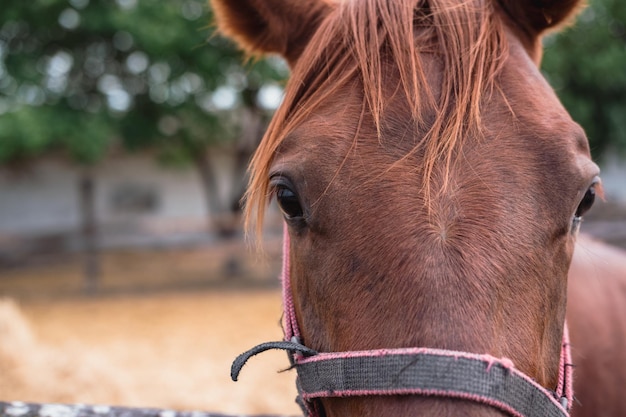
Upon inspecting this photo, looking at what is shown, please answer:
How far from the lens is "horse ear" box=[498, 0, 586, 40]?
1853 millimetres

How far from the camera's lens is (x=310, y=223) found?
1455 millimetres

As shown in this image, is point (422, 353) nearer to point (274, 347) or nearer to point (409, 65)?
point (274, 347)

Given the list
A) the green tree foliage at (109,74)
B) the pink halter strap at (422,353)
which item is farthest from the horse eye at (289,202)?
the green tree foliage at (109,74)

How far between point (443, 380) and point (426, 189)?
0.42m

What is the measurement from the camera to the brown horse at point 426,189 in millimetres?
1234

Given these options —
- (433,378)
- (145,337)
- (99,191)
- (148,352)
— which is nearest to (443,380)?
(433,378)

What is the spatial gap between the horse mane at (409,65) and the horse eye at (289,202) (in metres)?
0.12

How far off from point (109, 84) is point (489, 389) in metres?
12.2

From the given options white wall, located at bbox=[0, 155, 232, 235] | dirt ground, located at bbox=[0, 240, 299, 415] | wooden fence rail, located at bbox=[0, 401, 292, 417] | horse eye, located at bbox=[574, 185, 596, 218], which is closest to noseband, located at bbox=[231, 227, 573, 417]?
horse eye, located at bbox=[574, 185, 596, 218]

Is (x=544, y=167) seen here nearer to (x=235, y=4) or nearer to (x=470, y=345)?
(x=470, y=345)

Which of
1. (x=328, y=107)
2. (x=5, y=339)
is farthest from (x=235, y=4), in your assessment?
(x=5, y=339)

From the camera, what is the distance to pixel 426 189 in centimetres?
131

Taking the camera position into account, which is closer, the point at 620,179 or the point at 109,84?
the point at 109,84

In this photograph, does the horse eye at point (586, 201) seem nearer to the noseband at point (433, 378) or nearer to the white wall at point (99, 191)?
the noseband at point (433, 378)
